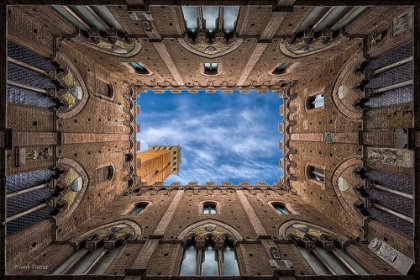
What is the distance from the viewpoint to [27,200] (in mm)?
10484

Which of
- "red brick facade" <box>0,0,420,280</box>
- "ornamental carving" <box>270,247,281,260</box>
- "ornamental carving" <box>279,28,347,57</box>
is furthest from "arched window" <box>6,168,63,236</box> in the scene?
"ornamental carving" <box>279,28,347,57</box>

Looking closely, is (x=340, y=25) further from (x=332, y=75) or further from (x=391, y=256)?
(x=391, y=256)

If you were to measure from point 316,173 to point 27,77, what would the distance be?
784 inches

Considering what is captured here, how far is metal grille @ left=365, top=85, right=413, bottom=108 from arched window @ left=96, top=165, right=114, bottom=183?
1850 centimetres

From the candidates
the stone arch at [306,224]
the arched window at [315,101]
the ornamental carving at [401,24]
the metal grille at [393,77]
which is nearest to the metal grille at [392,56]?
the metal grille at [393,77]

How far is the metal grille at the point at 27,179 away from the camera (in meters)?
9.52

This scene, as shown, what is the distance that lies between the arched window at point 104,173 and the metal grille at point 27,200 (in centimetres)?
398

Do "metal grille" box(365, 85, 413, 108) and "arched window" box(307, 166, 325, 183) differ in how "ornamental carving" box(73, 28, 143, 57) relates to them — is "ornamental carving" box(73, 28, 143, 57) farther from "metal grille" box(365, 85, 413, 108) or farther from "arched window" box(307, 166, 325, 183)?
"arched window" box(307, 166, 325, 183)

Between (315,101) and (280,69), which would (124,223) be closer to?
(315,101)

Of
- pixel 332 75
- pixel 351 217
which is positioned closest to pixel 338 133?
pixel 332 75

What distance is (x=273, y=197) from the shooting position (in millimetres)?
19609

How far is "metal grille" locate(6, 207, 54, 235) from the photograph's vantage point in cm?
952

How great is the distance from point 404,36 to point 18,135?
1766 centimetres

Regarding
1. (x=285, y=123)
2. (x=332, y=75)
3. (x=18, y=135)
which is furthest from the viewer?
(x=285, y=123)
